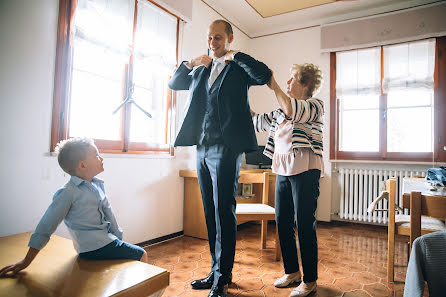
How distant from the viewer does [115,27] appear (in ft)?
7.76

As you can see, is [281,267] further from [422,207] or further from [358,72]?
[358,72]

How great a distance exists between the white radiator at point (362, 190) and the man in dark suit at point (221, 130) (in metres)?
2.62

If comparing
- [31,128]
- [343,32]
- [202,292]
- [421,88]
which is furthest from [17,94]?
[421,88]

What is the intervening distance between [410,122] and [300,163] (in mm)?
2761

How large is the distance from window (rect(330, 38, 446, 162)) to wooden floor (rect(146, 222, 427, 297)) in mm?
1124

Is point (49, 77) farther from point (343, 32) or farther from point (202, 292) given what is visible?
point (343, 32)

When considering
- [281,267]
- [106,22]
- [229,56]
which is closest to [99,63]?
[106,22]

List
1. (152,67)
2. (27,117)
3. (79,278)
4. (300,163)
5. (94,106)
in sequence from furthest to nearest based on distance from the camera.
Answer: (152,67)
(94,106)
(27,117)
(300,163)
(79,278)

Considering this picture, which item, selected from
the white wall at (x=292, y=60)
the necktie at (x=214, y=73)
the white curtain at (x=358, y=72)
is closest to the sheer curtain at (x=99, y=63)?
the necktie at (x=214, y=73)

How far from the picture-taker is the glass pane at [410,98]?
3.50m

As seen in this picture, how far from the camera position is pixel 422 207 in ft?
4.90

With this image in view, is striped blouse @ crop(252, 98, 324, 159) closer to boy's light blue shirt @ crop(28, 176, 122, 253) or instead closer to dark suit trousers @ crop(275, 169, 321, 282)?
dark suit trousers @ crop(275, 169, 321, 282)

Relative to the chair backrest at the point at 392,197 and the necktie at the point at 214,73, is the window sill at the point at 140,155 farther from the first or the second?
the chair backrest at the point at 392,197

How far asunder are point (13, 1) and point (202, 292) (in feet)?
6.74
